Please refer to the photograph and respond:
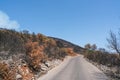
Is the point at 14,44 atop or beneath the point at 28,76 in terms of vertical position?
atop

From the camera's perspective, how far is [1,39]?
31.1m

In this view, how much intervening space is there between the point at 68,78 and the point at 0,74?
8180mm

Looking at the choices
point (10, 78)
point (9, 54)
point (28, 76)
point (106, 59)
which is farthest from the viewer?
point (106, 59)

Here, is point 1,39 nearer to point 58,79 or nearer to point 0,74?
point 58,79

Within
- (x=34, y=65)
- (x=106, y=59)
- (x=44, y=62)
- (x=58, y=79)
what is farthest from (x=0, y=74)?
(x=106, y=59)

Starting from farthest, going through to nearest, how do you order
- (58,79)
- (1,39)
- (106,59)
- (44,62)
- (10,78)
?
(106,59) → (44,62) → (1,39) → (58,79) → (10,78)

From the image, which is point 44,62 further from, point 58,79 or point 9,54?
point 58,79

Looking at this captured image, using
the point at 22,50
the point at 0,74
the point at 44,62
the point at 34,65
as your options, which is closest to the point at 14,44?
the point at 22,50

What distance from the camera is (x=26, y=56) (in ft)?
103

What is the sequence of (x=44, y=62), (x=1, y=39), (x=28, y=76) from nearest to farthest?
(x=28, y=76) → (x=1, y=39) → (x=44, y=62)

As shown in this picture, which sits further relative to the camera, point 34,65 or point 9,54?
point 34,65

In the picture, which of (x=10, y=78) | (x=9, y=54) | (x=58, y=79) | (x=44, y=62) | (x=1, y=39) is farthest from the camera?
(x=44, y=62)

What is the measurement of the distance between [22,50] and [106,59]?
105ft

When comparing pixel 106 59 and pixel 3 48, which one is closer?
pixel 3 48
